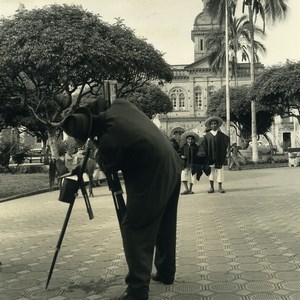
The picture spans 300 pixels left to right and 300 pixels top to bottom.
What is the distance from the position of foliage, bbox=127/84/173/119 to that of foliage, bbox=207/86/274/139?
192 inches

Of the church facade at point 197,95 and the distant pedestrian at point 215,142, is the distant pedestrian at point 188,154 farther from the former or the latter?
the church facade at point 197,95

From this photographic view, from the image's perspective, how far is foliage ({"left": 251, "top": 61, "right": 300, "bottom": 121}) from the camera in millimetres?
31125

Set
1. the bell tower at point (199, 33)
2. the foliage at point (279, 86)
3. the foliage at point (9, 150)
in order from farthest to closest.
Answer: the bell tower at point (199, 33) < the foliage at point (279, 86) < the foliage at point (9, 150)

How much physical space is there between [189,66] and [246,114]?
17.8 meters

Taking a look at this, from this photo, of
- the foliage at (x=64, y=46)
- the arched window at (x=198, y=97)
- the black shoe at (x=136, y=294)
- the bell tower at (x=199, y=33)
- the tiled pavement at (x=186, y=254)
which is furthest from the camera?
the bell tower at (x=199, y=33)

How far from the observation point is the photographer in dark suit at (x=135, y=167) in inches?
145

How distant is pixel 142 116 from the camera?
3.94 m

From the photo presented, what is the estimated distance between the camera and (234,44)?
4178cm

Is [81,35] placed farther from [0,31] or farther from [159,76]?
[159,76]

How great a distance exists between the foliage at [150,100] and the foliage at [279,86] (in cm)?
1288

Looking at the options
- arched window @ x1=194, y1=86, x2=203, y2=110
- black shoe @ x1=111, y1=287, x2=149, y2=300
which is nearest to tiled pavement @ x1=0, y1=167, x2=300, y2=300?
black shoe @ x1=111, y1=287, x2=149, y2=300

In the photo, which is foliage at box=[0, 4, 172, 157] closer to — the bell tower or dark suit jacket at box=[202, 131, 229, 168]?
dark suit jacket at box=[202, 131, 229, 168]

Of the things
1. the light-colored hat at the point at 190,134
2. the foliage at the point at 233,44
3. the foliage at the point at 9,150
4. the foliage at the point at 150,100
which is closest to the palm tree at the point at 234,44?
the foliage at the point at 233,44

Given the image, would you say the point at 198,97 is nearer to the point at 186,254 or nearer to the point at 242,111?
the point at 242,111
